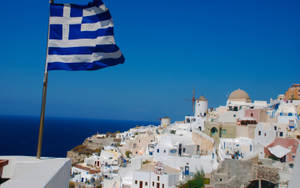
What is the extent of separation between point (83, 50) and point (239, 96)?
118 feet

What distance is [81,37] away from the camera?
16.4 feet

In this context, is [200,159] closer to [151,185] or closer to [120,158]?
[151,185]

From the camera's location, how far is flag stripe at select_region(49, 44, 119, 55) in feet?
15.8

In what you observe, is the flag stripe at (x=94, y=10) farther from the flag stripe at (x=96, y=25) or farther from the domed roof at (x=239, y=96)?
the domed roof at (x=239, y=96)

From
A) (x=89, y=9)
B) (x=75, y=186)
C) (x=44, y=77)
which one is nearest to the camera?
(x=44, y=77)

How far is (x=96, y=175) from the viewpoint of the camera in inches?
1007

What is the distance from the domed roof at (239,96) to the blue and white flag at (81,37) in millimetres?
35255

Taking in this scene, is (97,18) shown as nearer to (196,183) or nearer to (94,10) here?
(94,10)

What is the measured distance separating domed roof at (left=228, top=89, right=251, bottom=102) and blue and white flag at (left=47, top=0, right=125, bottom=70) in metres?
35.3

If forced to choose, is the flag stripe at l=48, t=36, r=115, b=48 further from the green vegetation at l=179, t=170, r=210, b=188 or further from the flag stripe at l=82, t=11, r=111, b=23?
the green vegetation at l=179, t=170, r=210, b=188

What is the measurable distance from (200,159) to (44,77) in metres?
18.3

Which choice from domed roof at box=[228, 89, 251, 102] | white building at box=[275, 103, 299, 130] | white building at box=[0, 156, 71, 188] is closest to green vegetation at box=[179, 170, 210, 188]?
white building at box=[275, 103, 299, 130]

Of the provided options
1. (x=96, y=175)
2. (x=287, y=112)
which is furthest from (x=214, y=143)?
(x=96, y=175)

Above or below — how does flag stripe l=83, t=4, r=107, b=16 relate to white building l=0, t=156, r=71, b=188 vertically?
above
